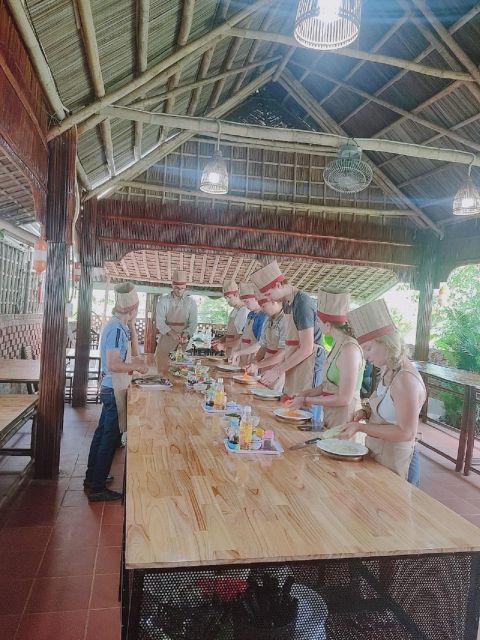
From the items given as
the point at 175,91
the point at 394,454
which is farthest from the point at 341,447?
the point at 175,91

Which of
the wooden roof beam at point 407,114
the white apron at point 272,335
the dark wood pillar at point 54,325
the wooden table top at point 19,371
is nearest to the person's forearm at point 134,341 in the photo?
the dark wood pillar at point 54,325

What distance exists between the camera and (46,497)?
402 cm

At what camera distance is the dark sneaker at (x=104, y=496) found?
400 cm

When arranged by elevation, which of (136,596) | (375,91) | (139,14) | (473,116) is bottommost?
(136,596)

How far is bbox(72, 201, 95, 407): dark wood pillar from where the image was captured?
24.0 ft

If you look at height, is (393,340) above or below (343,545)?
above

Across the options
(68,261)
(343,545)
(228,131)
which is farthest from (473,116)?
(343,545)

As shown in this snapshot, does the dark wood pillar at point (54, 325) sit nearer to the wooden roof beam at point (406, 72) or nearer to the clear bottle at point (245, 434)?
the clear bottle at point (245, 434)

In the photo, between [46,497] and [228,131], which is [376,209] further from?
[46,497]

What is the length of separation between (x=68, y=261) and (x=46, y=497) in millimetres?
2103

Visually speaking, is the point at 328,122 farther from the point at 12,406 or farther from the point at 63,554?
the point at 63,554

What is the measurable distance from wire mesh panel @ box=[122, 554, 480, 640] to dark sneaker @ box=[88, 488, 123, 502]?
256 centimetres

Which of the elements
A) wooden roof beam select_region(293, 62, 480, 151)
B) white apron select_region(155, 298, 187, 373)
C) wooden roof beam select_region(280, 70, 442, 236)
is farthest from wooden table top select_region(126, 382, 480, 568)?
wooden roof beam select_region(280, 70, 442, 236)

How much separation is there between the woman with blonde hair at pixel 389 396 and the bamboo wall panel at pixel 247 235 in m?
5.46
